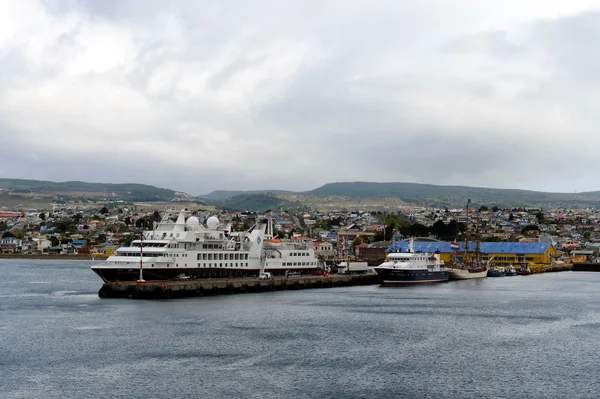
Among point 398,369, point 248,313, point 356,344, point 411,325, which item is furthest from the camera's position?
point 248,313

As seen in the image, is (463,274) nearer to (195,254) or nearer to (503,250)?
(503,250)

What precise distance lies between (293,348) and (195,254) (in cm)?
2983

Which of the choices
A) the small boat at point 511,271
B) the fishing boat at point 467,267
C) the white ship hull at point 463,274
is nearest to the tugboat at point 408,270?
the white ship hull at point 463,274

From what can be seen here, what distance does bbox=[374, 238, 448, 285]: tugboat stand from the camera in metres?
83.9

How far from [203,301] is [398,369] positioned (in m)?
27.1

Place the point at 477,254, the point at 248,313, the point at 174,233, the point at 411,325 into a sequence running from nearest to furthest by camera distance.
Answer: the point at 411,325 → the point at 248,313 → the point at 174,233 → the point at 477,254

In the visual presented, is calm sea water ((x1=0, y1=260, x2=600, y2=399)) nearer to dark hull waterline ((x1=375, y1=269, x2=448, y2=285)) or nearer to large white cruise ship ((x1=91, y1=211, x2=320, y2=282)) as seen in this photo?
large white cruise ship ((x1=91, y1=211, x2=320, y2=282))

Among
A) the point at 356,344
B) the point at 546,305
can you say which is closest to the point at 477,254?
the point at 546,305

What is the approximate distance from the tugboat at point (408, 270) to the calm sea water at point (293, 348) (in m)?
19.3

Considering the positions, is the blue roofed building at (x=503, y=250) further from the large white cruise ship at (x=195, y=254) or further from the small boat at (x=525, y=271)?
the large white cruise ship at (x=195, y=254)

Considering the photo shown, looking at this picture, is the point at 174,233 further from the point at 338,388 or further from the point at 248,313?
the point at 338,388

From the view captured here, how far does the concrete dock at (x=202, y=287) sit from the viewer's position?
59750mm

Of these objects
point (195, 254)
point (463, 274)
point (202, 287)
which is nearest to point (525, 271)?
point (463, 274)

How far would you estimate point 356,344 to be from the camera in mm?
41531
